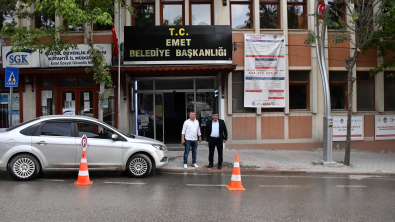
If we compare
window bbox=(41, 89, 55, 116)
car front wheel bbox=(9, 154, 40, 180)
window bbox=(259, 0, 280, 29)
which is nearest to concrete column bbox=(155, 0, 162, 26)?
window bbox=(259, 0, 280, 29)

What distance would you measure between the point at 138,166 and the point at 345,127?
959 centimetres

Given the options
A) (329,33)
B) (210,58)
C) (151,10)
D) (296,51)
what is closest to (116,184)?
(210,58)

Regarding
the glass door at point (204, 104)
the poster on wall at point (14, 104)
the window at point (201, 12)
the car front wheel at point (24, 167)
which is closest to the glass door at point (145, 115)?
the glass door at point (204, 104)

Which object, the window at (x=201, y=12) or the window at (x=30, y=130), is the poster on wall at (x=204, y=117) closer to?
the window at (x=201, y=12)

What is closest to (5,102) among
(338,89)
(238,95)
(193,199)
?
(238,95)

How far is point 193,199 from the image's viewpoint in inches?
253

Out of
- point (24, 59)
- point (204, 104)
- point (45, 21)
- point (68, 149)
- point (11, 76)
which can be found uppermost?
point (45, 21)

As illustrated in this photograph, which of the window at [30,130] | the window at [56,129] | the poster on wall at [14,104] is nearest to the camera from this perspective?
the window at [30,130]

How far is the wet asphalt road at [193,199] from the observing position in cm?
536

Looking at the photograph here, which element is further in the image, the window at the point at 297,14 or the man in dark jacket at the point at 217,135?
the window at the point at 297,14

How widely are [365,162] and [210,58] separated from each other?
7024 mm

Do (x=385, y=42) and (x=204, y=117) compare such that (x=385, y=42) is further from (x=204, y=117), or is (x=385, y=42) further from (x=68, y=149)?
(x=68, y=149)

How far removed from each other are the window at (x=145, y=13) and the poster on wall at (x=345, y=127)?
29.9 feet

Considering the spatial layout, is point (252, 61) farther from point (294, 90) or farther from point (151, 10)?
point (151, 10)
